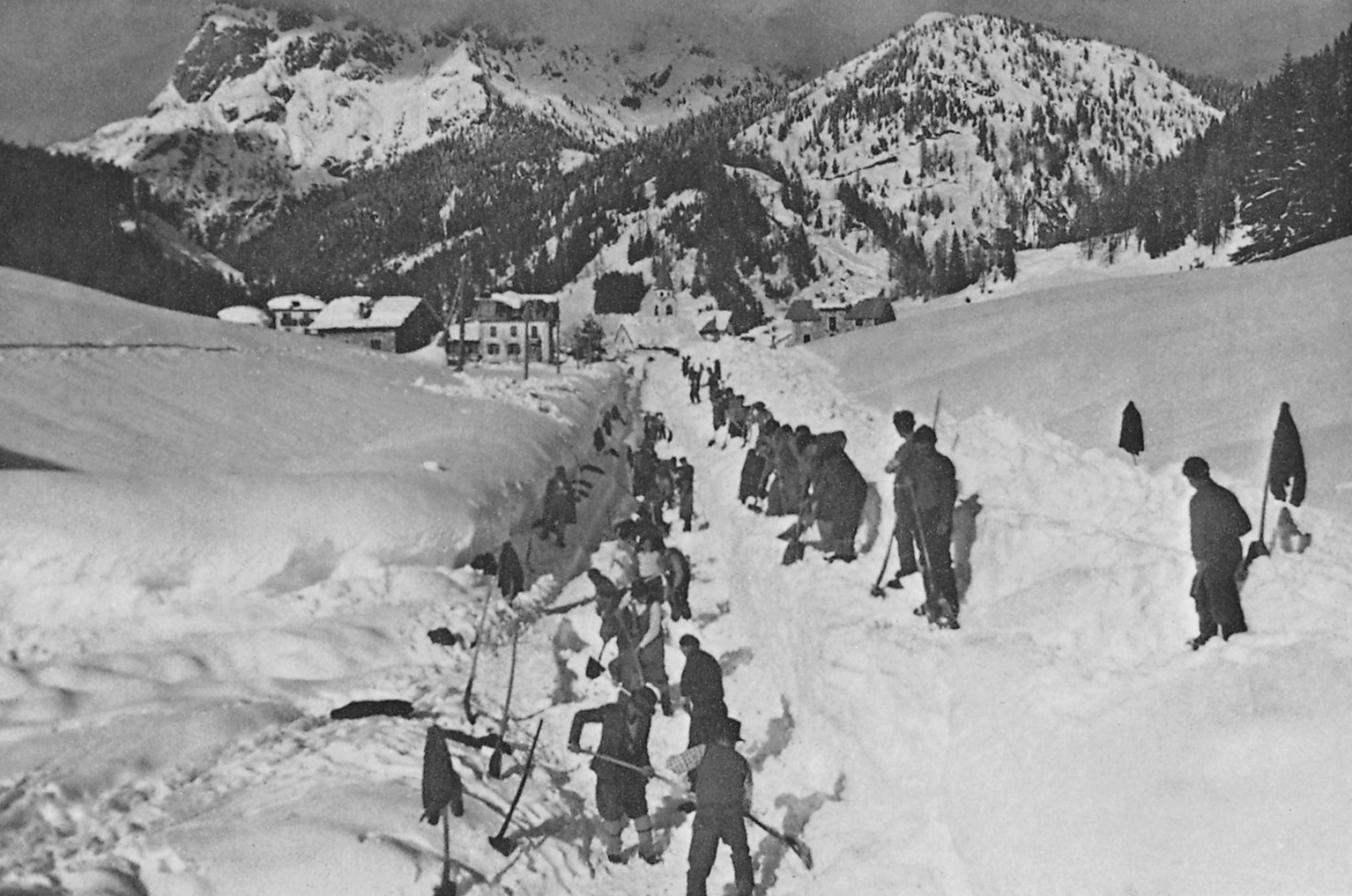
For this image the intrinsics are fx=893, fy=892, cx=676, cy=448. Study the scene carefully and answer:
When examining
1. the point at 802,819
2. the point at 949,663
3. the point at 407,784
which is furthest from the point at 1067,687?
the point at 407,784

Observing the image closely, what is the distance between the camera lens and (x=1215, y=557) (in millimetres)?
6117

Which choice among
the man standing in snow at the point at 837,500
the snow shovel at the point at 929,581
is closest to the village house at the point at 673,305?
the man standing in snow at the point at 837,500

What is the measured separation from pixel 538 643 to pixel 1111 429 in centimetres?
1185

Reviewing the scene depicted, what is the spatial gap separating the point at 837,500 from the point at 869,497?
1.70 metres

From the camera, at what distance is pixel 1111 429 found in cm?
1723

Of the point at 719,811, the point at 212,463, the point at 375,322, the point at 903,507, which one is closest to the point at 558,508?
the point at 212,463

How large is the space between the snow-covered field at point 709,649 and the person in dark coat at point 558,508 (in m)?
0.54

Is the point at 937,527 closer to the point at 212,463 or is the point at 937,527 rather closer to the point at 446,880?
the point at 446,880

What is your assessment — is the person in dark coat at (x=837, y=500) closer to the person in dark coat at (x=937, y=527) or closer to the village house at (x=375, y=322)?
the person in dark coat at (x=937, y=527)

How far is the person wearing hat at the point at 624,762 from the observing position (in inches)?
265

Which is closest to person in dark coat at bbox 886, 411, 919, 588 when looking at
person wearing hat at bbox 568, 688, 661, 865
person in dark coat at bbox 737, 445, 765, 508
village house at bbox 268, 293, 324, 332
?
person wearing hat at bbox 568, 688, 661, 865

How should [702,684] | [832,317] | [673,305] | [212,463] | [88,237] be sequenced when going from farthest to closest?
[673,305] < [832,317] < [88,237] < [212,463] < [702,684]

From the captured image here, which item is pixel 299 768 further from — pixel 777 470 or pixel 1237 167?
pixel 1237 167

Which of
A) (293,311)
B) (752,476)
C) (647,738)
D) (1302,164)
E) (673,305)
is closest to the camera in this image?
(647,738)
